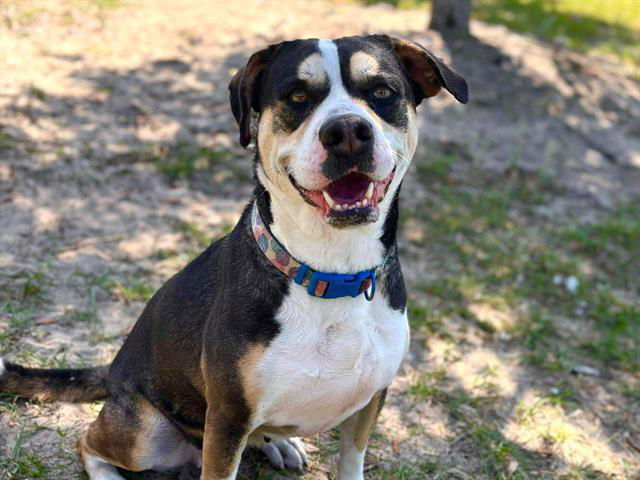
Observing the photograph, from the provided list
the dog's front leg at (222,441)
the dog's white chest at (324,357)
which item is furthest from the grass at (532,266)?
the dog's front leg at (222,441)

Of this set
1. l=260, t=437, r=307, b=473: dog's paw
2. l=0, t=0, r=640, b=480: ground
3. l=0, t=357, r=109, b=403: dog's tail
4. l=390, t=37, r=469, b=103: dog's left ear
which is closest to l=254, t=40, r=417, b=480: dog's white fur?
l=390, t=37, r=469, b=103: dog's left ear

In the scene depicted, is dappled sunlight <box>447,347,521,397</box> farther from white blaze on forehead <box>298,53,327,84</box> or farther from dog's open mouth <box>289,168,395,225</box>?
white blaze on forehead <box>298,53,327,84</box>

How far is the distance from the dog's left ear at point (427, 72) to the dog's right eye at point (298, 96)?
0.53 metres

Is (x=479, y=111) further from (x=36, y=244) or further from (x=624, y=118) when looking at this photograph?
(x=36, y=244)

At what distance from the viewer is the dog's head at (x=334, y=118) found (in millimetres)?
2652

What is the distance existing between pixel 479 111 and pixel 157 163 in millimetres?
3545

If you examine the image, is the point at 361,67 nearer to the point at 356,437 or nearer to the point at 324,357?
the point at 324,357

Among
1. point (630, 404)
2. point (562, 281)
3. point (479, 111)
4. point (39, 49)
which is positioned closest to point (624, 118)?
point (479, 111)

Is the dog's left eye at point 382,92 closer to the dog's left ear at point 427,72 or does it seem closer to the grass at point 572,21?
the dog's left ear at point 427,72

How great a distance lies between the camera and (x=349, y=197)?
9.07 ft

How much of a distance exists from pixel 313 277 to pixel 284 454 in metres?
1.23

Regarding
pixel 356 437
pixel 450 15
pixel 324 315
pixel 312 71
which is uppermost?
pixel 312 71

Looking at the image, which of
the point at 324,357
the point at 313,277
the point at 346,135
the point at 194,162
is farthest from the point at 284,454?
the point at 194,162

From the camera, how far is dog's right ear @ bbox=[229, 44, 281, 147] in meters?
2.93
